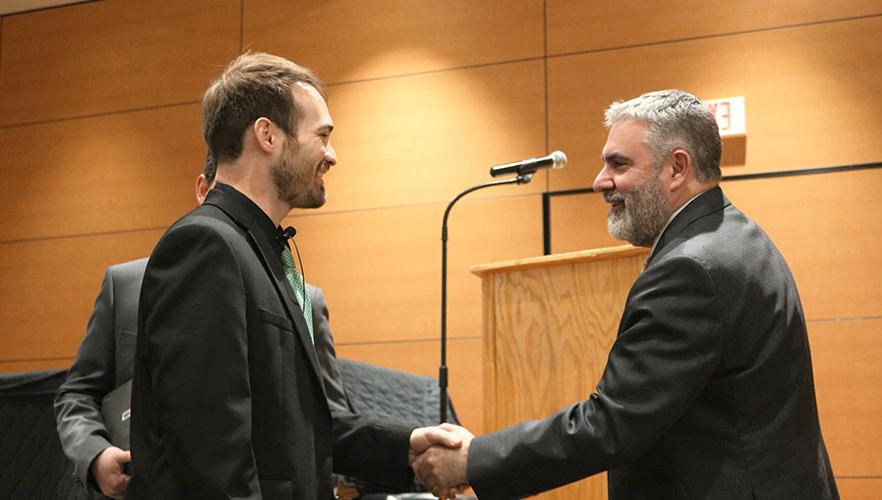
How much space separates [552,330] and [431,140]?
2708 millimetres

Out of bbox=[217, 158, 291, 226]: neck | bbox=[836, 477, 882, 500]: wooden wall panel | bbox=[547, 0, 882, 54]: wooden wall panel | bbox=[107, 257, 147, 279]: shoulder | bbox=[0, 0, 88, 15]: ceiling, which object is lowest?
bbox=[836, 477, 882, 500]: wooden wall panel

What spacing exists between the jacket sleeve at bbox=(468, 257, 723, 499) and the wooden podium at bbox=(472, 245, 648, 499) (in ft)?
2.65

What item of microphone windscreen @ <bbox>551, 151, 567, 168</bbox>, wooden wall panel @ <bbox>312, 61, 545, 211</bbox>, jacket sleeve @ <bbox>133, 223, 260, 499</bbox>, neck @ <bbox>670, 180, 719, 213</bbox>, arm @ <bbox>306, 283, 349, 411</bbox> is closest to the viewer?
jacket sleeve @ <bbox>133, 223, 260, 499</bbox>

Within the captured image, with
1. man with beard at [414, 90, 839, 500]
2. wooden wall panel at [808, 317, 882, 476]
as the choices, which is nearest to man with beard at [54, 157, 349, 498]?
man with beard at [414, 90, 839, 500]

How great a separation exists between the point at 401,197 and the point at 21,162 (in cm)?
263

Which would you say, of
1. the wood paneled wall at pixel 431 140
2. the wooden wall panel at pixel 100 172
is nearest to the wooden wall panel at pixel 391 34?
the wood paneled wall at pixel 431 140

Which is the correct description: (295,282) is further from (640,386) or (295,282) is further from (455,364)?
(455,364)

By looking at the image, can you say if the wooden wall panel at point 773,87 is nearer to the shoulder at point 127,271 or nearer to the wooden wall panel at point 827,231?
the wooden wall panel at point 827,231

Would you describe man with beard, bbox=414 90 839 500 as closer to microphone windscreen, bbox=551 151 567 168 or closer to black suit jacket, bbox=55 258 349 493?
black suit jacket, bbox=55 258 349 493

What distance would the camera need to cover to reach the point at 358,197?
5.84m

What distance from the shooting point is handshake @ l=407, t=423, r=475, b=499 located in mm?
2551

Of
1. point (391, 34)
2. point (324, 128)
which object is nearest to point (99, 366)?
point (324, 128)

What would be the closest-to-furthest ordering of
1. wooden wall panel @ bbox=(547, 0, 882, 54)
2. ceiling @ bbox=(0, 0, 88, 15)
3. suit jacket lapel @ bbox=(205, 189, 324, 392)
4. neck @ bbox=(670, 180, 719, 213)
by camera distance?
→ suit jacket lapel @ bbox=(205, 189, 324, 392) → neck @ bbox=(670, 180, 719, 213) → wooden wall panel @ bbox=(547, 0, 882, 54) → ceiling @ bbox=(0, 0, 88, 15)

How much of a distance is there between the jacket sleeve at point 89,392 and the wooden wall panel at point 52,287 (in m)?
3.55
